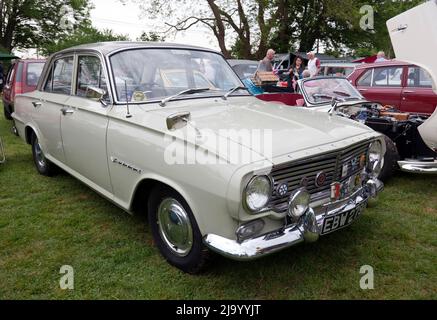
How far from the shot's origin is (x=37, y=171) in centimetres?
532

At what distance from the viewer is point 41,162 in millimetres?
5117

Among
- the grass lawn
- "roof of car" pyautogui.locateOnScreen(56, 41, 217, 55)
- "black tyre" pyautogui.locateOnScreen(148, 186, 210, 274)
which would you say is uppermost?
"roof of car" pyautogui.locateOnScreen(56, 41, 217, 55)

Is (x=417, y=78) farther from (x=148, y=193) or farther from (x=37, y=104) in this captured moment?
(x=37, y=104)

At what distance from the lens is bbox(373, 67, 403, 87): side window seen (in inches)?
284

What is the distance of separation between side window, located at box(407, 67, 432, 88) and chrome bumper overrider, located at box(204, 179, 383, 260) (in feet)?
17.0

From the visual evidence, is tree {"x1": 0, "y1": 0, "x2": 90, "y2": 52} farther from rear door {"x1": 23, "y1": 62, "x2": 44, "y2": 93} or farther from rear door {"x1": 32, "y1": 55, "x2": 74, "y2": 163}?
rear door {"x1": 32, "y1": 55, "x2": 74, "y2": 163}

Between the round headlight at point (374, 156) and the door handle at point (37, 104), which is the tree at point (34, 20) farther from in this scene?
the round headlight at point (374, 156)

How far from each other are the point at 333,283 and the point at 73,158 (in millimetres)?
2723

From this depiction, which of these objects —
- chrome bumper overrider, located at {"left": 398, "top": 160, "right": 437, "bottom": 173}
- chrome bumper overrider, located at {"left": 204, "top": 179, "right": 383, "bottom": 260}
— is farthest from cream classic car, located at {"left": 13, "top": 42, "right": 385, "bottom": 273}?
chrome bumper overrider, located at {"left": 398, "top": 160, "right": 437, "bottom": 173}

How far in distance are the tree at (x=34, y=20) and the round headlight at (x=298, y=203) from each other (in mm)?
30376

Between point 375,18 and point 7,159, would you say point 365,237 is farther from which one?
point 375,18

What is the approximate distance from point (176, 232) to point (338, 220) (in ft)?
3.85

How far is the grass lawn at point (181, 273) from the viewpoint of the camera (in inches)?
104

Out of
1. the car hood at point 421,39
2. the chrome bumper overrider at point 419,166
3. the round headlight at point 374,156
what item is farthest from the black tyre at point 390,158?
the round headlight at point 374,156
